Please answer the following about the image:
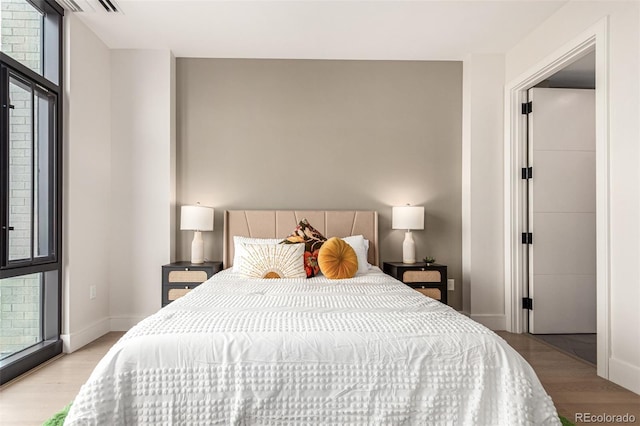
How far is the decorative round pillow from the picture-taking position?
353 centimetres

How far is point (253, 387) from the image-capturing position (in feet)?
5.64

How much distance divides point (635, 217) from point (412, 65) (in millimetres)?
2573

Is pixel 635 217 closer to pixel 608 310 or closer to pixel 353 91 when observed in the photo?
pixel 608 310

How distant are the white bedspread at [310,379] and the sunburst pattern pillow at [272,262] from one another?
1.62 metres

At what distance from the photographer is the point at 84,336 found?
3.77 meters

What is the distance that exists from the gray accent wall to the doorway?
703 millimetres

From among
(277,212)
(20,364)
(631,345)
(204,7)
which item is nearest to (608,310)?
(631,345)

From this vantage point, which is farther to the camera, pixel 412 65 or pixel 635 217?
pixel 412 65

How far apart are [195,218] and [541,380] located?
3.05 m

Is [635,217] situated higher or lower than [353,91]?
lower

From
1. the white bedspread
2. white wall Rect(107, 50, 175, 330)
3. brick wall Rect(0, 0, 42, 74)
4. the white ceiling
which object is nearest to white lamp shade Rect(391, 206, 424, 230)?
the white ceiling

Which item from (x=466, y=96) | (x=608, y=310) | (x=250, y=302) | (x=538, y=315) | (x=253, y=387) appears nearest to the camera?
(x=253, y=387)

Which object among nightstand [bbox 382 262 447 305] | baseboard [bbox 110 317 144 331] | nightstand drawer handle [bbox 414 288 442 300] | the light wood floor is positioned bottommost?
the light wood floor

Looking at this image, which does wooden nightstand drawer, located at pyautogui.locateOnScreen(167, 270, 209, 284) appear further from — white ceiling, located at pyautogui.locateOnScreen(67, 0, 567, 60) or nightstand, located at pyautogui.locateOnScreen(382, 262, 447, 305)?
white ceiling, located at pyautogui.locateOnScreen(67, 0, 567, 60)
